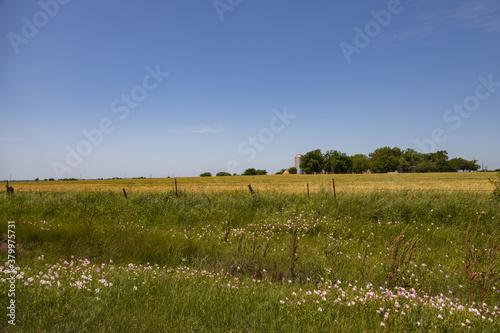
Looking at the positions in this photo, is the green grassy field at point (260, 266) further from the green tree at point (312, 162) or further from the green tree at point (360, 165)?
the green tree at point (360, 165)

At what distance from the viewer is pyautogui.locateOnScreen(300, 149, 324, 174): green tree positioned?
134 m

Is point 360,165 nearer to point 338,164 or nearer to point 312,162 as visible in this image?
point 338,164

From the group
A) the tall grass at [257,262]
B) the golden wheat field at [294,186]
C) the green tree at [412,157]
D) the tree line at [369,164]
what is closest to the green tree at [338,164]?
the tree line at [369,164]

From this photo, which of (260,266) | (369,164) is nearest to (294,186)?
(260,266)

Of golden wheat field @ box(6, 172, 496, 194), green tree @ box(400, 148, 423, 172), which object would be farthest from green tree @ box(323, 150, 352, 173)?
A: golden wheat field @ box(6, 172, 496, 194)

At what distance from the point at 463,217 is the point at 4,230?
17.1 metres

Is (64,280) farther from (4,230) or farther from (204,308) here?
(4,230)

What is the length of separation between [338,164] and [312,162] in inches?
618

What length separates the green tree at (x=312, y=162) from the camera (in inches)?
5256

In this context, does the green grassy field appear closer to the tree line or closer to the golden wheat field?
the golden wheat field

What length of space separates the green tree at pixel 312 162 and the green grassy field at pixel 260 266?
398 feet

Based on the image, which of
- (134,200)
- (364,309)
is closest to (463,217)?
(364,309)

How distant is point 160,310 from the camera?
3363 mm

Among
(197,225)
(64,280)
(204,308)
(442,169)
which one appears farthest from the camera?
(442,169)
